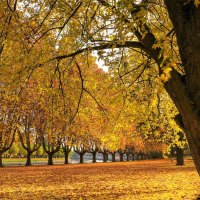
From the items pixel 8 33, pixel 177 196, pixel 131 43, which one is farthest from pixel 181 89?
pixel 177 196

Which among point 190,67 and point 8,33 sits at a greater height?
point 8,33

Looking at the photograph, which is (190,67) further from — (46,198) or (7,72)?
(46,198)

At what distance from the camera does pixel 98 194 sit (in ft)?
42.1

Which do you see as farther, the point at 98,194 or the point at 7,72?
the point at 98,194

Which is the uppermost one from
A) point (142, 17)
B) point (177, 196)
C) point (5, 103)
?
point (5, 103)

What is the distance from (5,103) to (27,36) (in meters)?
23.9

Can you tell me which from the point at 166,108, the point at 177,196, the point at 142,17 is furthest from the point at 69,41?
the point at 166,108

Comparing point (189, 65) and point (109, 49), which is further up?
point (109, 49)

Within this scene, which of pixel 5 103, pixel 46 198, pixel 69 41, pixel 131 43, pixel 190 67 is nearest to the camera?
pixel 190 67

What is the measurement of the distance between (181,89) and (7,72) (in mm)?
4915

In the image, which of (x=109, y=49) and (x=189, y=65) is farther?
(x=109, y=49)

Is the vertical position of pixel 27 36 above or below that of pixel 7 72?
above

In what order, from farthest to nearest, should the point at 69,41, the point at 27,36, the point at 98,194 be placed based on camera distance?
1. the point at 98,194
2. the point at 69,41
3. the point at 27,36

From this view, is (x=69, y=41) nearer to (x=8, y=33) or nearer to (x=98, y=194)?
(x=8, y=33)
